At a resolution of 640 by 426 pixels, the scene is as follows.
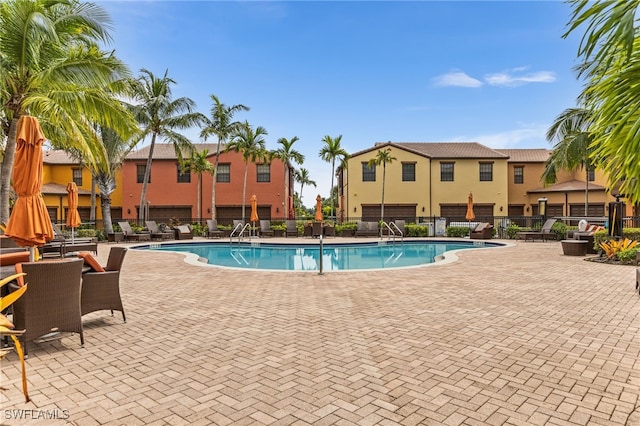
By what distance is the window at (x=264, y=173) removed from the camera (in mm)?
31547

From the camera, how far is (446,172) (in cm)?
3031

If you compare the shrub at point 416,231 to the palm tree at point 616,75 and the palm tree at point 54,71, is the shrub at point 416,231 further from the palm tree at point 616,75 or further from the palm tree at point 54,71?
the palm tree at point 616,75

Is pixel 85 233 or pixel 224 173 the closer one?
pixel 85 233

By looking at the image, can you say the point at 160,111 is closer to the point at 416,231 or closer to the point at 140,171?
the point at 140,171

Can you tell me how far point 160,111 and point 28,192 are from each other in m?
21.7

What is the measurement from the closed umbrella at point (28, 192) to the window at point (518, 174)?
111ft

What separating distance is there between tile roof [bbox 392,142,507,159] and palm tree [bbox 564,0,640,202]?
93.0ft

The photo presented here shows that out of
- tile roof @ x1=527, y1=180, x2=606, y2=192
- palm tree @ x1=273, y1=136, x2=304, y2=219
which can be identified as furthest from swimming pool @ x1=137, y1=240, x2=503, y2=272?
tile roof @ x1=527, y1=180, x2=606, y2=192

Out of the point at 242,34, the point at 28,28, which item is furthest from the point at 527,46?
the point at 28,28

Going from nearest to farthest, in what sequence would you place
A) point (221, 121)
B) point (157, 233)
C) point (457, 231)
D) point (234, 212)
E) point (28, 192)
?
point (28, 192) < point (157, 233) < point (457, 231) < point (221, 121) < point (234, 212)

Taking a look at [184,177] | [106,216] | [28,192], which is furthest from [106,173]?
[28,192]

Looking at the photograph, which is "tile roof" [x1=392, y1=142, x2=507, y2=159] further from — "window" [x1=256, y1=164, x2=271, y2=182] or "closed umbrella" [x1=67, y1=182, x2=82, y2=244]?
"closed umbrella" [x1=67, y1=182, x2=82, y2=244]

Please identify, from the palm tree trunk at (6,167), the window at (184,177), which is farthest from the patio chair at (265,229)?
the palm tree trunk at (6,167)

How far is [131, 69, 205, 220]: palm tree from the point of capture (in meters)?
23.7
